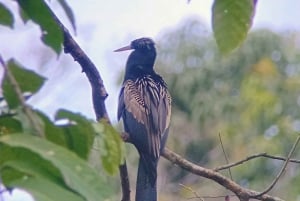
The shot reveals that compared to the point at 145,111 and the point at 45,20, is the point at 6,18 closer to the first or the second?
the point at 45,20

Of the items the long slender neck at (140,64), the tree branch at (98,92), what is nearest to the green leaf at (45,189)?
the tree branch at (98,92)

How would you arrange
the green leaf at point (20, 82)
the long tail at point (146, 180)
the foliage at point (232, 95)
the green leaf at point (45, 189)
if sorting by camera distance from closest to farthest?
the green leaf at point (45, 189)
the green leaf at point (20, 82)
the long tail at point (146, 180)
the foliage at point (232, 95)

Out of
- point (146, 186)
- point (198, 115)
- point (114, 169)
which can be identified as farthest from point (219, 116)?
point (114, 169)

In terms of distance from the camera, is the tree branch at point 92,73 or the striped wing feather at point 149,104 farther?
Answer: the striped wing feather at point 149,104

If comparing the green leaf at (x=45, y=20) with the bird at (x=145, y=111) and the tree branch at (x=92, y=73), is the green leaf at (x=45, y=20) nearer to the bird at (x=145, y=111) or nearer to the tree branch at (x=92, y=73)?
the tree branch at (x=92, y=73)

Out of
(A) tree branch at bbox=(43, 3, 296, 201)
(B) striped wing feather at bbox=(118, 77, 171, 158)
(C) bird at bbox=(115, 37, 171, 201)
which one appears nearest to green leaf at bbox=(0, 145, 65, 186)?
(A) tree branch at bbox=(43, 3, 296, 201)

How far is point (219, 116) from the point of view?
543 inches

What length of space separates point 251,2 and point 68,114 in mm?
194

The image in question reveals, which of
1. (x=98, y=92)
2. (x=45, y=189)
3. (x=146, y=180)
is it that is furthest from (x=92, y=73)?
(x=146, y=180)

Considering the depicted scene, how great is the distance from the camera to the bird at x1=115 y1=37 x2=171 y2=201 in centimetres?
292

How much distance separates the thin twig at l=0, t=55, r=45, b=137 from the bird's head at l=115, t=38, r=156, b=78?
9.52 ft

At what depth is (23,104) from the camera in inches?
28.2

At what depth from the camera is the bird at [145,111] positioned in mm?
2922

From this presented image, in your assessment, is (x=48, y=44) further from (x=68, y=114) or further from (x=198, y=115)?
(x=198, y=115)
